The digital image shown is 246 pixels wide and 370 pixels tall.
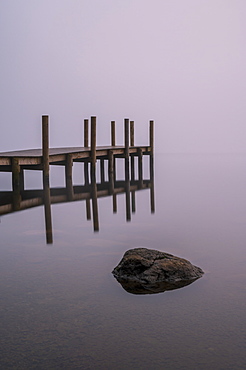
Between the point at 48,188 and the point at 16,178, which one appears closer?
the point at 16,178

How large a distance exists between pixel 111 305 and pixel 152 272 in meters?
0.69

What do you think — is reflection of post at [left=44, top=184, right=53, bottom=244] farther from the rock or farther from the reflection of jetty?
the rock

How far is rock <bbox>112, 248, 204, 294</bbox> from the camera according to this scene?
4805mm

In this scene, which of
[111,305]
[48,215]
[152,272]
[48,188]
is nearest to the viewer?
[111,305]

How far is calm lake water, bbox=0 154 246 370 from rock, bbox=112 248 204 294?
0.12 metres

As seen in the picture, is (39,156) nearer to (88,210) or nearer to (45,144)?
(45,144)

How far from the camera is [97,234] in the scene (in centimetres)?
782

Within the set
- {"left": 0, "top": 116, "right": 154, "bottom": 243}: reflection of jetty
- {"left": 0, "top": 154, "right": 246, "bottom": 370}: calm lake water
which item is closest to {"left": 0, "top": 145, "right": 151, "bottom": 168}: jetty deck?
{"left": 0, "top": 116, "right": 154, "bottom": 243}: reflection of jetty

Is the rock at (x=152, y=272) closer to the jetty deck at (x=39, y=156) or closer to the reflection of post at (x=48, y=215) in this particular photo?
the reflection of post at (x=48, y=215)

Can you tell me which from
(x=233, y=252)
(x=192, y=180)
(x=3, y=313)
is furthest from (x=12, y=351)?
(x=192, y=180)

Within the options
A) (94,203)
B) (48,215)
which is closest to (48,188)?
(94,203)

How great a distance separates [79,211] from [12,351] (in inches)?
269

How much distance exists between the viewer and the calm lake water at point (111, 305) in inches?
134

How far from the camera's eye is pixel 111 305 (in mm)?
4367
